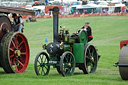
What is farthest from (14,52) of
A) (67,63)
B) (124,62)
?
(124,62)

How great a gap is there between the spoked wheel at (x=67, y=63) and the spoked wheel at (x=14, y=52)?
5.78ft

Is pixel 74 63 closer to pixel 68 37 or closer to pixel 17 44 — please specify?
pixel 68 37

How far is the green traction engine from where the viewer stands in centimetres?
1093

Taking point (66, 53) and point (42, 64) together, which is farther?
point (42, 64)

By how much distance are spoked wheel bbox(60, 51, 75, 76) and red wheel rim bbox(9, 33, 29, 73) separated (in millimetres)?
1815

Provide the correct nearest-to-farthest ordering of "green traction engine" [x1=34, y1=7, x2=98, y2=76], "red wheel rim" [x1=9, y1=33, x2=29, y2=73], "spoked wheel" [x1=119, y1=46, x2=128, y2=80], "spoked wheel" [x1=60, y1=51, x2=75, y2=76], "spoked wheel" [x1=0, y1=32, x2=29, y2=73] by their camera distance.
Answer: "spoked wheel" [x1=119, y1=46, x2=128, y2=80]
"spoked wheel" [x1=60, y1=51, x2=75, y2=76]
"green traction engine" [x1=34, y1=7, x2=98, y2=76]
"spoked wheel" [x1=0, y1=32, x2=29, y2=73]
"red wheel rim" [x1=9, y1=33, x2=29, y2=73]

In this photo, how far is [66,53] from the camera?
10719mm

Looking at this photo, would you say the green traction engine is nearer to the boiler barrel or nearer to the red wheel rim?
the red wheel rim

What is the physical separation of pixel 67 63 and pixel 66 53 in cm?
35

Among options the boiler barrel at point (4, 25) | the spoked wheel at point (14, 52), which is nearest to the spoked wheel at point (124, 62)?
the spoked wheel at point (14, 52)

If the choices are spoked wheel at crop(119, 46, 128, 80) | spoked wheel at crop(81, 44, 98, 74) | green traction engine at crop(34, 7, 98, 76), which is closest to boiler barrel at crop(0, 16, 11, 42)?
green traction engine at crop(34, 7, 98, 76)

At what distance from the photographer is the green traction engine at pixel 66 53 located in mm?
10934

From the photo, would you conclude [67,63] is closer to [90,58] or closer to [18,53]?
[90,58]

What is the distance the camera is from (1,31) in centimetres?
1193
